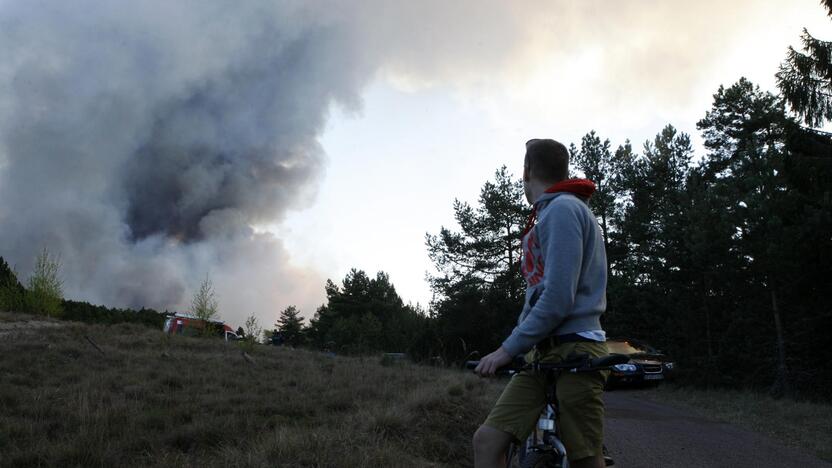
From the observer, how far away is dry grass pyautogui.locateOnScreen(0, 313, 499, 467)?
5.04m

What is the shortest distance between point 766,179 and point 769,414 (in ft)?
30.1

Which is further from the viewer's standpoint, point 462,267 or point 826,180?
point 462,267

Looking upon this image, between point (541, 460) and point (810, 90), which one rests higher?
point (810, 90)

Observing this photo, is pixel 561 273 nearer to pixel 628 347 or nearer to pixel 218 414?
pixel 218 414

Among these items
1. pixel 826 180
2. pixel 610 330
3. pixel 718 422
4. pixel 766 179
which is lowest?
pixel 718 422

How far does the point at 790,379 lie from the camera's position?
18.8m

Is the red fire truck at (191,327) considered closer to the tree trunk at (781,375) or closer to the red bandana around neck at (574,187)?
the tree trunk at (781,375)

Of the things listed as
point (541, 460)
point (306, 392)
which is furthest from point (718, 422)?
point (541, 460)

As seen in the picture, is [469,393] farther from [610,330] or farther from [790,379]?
[610,330]

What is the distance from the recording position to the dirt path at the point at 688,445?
668 centimetres

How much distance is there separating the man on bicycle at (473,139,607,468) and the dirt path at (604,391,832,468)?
474cm

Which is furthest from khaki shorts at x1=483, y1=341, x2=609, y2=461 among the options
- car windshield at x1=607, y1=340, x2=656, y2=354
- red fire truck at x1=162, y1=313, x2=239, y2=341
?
red fire truck at x1=162, y1=313, x2=239, y2=341

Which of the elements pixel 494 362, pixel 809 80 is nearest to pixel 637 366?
pixel 809 80

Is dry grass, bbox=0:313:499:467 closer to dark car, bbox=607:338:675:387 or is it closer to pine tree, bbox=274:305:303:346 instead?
dark car, bbox=607:338:675:387
